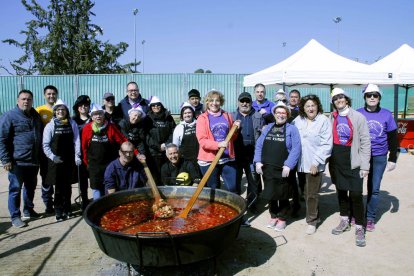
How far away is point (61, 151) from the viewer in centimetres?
485

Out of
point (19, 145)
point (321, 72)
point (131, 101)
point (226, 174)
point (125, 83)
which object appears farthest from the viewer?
point (125, 83)

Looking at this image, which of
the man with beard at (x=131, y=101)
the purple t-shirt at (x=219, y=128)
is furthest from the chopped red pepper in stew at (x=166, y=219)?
the man with beard at (x=131, y=101)

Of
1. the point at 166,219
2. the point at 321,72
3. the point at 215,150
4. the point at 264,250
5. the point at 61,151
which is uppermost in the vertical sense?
the point at 321,72

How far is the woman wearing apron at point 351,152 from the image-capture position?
4070 mm

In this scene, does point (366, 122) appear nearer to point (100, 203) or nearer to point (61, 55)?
point (100, 203)

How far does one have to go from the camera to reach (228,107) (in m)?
17.3

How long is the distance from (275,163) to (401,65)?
322 inches

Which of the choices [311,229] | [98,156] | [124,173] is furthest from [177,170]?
[311,229]

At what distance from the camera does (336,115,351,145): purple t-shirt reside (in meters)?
4.12

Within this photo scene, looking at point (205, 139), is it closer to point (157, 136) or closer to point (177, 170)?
point (177, 170)

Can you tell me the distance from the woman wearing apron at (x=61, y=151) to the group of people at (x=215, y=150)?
0.01 m

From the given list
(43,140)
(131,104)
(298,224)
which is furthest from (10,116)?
(298,224)

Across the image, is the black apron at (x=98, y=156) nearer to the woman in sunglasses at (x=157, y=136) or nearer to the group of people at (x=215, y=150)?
the group of people at (x=215, y=150)

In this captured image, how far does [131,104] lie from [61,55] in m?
21.5
